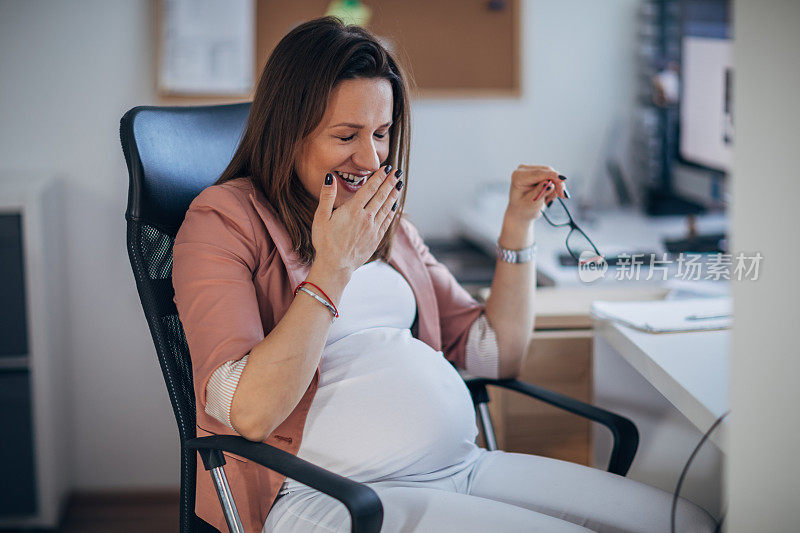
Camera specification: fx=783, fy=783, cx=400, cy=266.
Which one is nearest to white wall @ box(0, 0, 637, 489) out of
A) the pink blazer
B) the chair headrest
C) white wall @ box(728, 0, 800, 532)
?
the chair headrest

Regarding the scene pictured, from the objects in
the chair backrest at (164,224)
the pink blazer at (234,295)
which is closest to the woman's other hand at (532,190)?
the pink blazer at (234,295)

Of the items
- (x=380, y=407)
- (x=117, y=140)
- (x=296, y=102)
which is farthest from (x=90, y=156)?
(x=380, y=407)

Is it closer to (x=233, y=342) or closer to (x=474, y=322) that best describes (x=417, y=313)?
(x=474, y=322)

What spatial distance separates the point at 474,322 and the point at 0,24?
63.9 inches

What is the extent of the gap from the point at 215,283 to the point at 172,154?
29cm

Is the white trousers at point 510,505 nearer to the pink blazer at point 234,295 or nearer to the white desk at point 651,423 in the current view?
the pink blazer at point 234,295

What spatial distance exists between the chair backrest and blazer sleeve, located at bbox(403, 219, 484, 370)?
1.38 ft

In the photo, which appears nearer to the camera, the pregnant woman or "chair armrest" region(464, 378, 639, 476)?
the pregnant woman

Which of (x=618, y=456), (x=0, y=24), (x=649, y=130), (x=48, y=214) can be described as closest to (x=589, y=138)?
(x=649, y=130)

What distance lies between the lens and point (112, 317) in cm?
228

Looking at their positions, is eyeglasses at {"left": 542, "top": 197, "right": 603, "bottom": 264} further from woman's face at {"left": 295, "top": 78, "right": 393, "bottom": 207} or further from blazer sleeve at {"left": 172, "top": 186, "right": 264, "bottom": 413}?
blazer sleeve at {"left": 172, "top": 186, "right": 264, "bottom": 413}

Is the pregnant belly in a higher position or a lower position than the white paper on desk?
lower

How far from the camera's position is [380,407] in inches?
43.7

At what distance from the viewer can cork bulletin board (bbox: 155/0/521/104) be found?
226 centimetres
